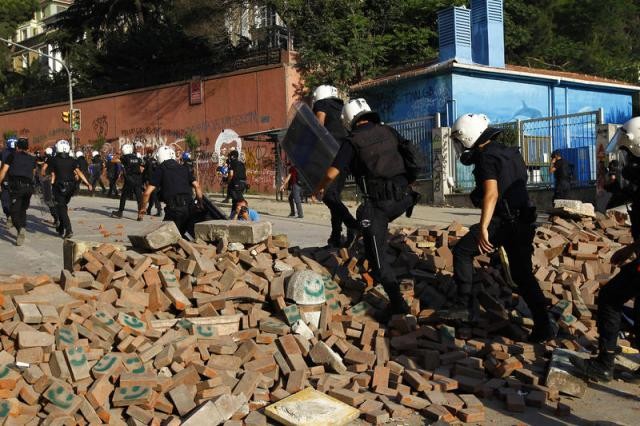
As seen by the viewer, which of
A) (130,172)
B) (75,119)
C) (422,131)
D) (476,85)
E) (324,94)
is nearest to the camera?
(324,94)

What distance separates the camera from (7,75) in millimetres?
42625

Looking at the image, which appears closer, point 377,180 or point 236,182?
point 377,180

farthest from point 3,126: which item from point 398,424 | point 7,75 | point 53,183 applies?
point 398,424

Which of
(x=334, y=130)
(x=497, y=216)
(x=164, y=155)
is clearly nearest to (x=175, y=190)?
(x=164, y=155)

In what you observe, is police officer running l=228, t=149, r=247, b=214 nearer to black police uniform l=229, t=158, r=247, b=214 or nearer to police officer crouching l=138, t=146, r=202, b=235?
black police uniform l=229, t=158, r=247, b=214

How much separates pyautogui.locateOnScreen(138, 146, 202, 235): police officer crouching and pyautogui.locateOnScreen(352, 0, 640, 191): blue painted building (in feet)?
44.0

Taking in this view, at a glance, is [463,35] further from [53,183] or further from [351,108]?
[351,108]

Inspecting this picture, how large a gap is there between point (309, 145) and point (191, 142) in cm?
2174

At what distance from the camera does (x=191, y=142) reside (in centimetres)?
2772

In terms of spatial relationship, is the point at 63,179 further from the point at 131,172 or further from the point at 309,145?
the point at 309,145

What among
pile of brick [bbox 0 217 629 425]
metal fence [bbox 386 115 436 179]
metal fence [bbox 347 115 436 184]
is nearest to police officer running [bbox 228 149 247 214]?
metal fence [bbox 347 115 436 184]

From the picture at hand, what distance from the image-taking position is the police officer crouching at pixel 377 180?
222 inches

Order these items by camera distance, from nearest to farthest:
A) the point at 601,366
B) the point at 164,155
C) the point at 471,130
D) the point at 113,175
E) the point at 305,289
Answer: the point at 601,366 < the point at 471,130 < the point at 305,289 < the point at 164,155 < the point at 113,175

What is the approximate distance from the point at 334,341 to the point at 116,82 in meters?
31.0
